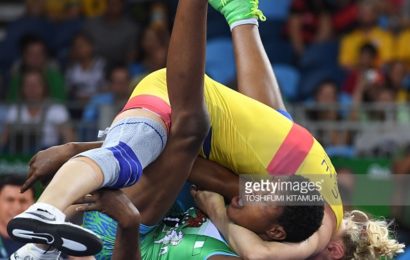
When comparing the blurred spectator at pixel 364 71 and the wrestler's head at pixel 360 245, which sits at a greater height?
the blurred spectator at pixel 364 71

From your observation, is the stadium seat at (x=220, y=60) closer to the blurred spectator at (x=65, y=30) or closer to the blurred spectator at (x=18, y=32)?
the blurred spectator at (x=65, y=30)

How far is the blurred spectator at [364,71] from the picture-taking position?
8.24 meters

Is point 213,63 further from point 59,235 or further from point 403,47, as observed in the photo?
point 59,235

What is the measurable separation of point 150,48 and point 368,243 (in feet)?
15.4

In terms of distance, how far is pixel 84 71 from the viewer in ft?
29.6

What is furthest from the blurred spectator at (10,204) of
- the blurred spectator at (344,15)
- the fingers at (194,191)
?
the blurred spectator at (344,15)

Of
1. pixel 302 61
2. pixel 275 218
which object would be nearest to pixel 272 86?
pixel 275 218

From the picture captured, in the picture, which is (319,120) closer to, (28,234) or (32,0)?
(32,0)

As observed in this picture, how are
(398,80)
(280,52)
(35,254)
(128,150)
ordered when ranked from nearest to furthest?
(128,150), (35,254), (398,80), (280,52)

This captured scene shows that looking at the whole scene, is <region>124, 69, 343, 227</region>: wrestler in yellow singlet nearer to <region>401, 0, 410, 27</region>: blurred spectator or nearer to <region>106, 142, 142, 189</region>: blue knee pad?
<region>106, 142, 142, 189</region>: blue knee pad

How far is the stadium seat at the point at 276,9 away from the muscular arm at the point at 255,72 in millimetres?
3888

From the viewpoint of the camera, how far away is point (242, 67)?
15.7 feet

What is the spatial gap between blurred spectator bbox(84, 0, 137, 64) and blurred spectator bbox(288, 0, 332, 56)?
1397mm

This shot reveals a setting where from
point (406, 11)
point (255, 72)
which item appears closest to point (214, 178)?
point (255, 72)
